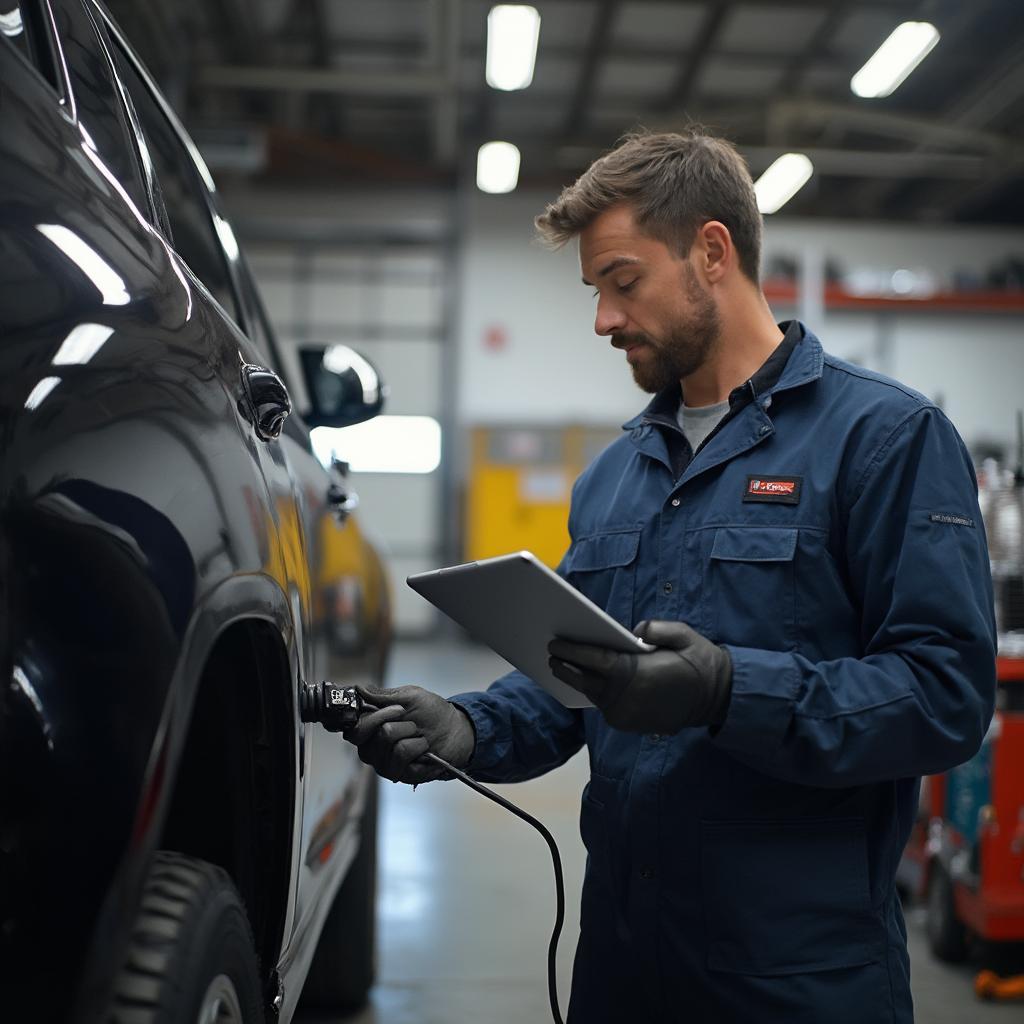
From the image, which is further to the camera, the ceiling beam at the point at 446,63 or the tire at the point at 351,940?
the ceiling beam at the point at 446,63

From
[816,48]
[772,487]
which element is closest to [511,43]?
[816,48]

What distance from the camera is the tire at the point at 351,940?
2822 mm

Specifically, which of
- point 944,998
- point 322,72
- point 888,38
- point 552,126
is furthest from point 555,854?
point 552,126

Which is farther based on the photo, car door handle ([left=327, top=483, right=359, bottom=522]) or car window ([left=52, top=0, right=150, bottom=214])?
car door handle ([left=327, top=483, right=359, bottom=522])

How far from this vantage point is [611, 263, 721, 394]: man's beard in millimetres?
1672

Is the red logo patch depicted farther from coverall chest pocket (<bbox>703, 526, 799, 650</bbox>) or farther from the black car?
the black car

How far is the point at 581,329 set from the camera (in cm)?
1261

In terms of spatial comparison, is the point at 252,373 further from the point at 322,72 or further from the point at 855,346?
the point at 855,346

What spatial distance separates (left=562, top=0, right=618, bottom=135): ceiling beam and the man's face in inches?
336

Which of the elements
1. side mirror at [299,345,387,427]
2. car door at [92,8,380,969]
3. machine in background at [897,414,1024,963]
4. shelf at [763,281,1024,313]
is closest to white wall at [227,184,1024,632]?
shelf at [763,281,1024,313]

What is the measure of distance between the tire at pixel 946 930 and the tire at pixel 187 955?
9.37ft

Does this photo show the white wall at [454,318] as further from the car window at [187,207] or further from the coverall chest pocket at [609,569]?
the coverall chest pocket at [609,569]

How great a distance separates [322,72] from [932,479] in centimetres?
957

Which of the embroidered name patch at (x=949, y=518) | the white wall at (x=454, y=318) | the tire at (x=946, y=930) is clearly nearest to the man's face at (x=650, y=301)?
the embroidered name patch at (x=949, y=518)
